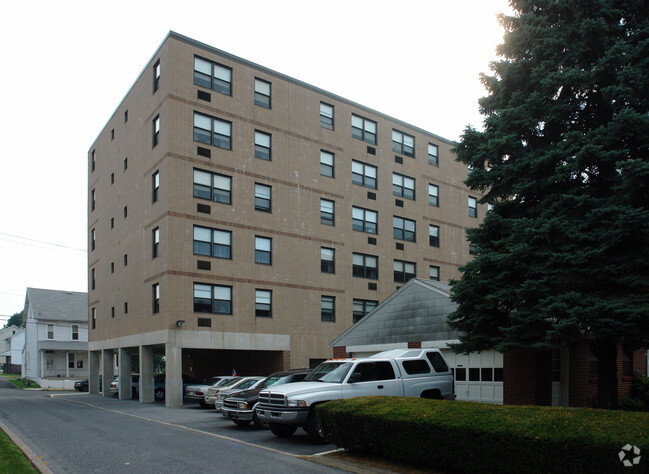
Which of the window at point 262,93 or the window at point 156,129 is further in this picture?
the window at point 262,93

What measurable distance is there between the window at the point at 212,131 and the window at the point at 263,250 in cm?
524

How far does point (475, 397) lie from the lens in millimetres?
20828

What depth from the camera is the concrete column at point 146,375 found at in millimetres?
31453

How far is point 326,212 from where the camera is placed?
118 ft

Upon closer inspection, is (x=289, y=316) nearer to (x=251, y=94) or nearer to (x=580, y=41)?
(x=251, y=94)

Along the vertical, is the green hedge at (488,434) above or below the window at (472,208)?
below

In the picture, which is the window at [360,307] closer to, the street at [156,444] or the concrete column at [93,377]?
the street at [156,444]

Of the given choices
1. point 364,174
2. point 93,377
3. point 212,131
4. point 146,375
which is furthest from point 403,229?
point 93,377

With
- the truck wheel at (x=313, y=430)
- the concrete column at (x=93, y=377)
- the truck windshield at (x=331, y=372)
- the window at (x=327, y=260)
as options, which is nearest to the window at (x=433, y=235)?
the window at (x=327, y=260)

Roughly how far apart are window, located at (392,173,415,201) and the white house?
130 feet

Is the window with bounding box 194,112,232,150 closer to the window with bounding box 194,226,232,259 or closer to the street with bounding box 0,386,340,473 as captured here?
the window with bounding box 194,226,232,259

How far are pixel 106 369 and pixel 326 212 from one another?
17.7 metres

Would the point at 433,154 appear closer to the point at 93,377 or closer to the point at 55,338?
the point at 93,377

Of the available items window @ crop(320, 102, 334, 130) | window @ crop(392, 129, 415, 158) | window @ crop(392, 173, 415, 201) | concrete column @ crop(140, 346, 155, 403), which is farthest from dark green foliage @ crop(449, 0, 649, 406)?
window @ crop(392, 129, 415, 158)
